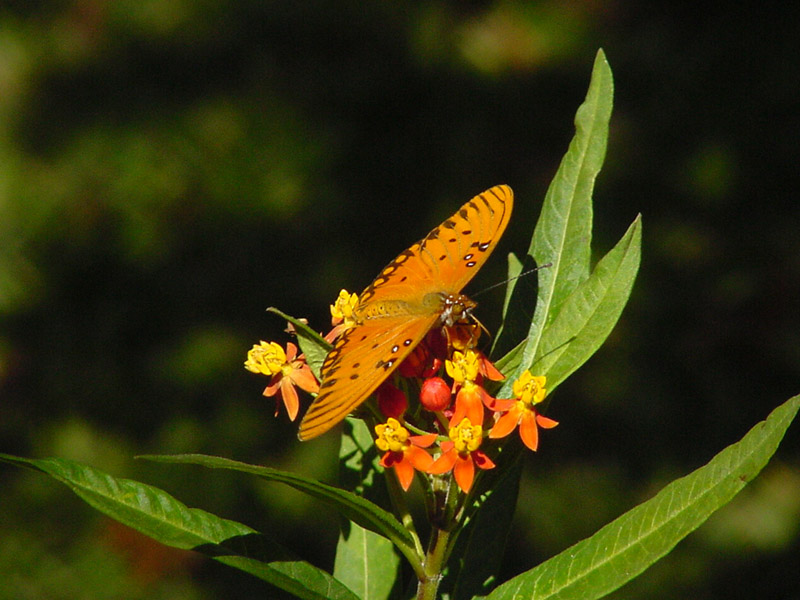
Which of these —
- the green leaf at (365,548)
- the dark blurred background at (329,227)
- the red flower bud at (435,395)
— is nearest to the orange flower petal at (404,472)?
the red flower bud at (435,395)

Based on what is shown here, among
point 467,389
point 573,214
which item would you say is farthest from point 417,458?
point 573,214


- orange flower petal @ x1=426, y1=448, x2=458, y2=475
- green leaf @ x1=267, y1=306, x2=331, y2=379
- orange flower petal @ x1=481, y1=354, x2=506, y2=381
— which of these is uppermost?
green leaf @ x1=267, y1=306, x2=331, y2=379

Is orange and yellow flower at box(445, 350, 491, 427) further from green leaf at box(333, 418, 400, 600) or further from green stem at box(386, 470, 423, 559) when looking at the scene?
green leaf at box(333, 418, 400, 600)

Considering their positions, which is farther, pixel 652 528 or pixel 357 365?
pixel 357 365

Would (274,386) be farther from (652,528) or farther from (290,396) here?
(652,528)

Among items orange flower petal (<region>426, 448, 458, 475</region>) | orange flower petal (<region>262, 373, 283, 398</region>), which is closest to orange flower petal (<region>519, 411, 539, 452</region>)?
orange flower petal (<region>426, 448, 458, 475</region>)

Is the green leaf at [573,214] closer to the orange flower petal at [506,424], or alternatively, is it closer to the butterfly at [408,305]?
the butterfly at [408,305]
